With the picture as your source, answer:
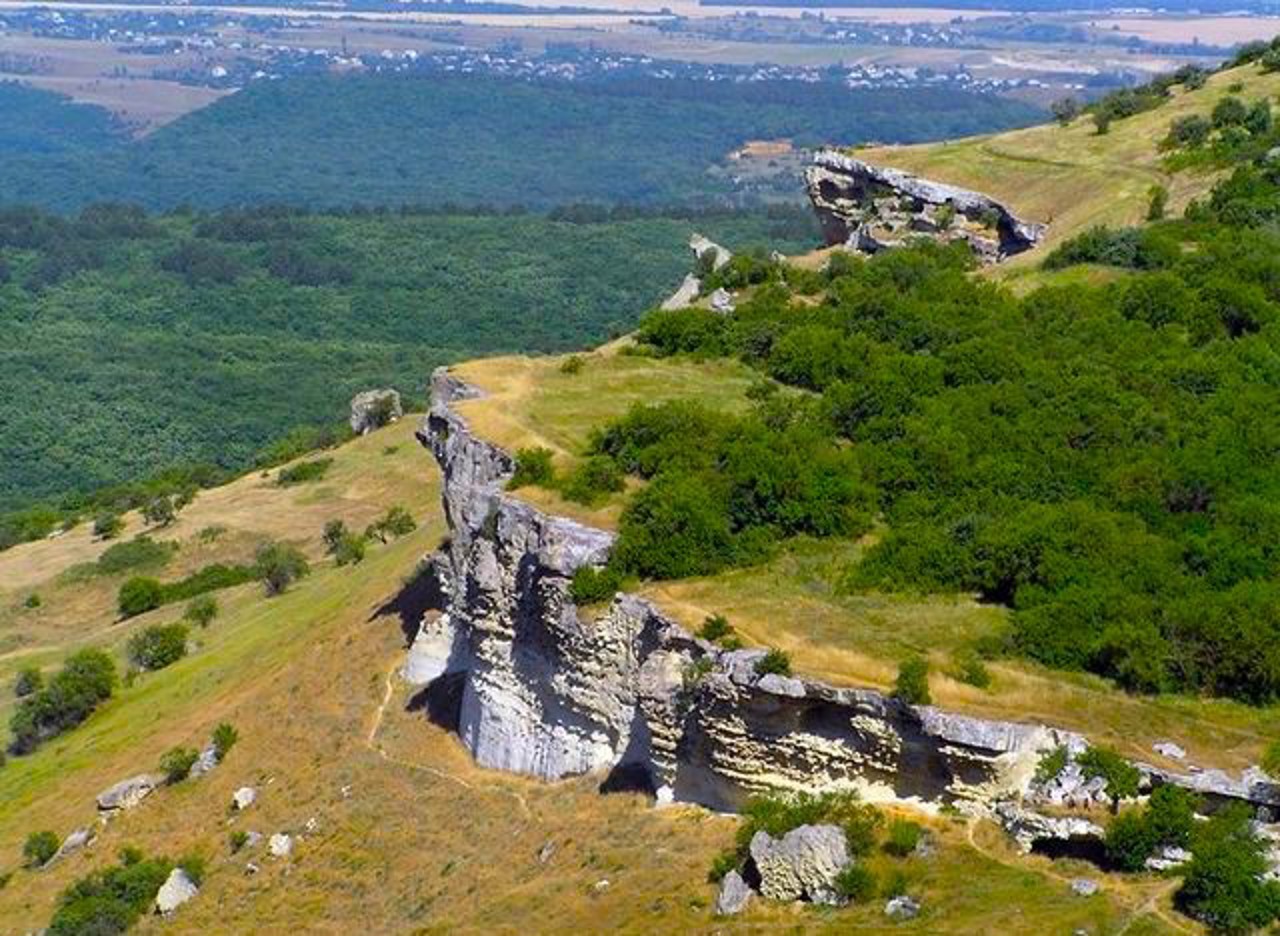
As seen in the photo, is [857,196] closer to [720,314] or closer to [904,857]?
[720,314]

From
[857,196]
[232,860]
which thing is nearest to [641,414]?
[232,860]

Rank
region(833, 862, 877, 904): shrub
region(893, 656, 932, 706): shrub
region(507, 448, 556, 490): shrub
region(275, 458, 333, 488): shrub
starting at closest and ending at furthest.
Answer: region(833, 862, 877, 904): shrub < region(893, 656, 932, 706): shrub < region(507, 448, 556, 490): shrub < region(275, 458, 333, 488): shrub

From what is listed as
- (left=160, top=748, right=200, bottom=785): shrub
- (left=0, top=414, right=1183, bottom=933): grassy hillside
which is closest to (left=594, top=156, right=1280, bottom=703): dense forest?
(left=0, top=414, right=1183, bottom=933): grassy hillside

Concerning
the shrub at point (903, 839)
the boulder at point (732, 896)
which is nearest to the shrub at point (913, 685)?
the shrub at point (903, 839)

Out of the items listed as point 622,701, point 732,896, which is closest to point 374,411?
point 622,701

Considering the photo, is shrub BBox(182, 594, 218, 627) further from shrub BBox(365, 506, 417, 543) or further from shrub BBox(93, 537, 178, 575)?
shrub BBox(93, 537, 178, 575)
